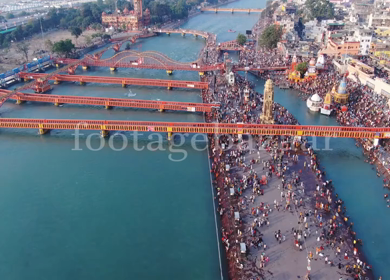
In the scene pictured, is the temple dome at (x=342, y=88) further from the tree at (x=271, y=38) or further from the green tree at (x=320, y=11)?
the green tree at (x=320, y=11)

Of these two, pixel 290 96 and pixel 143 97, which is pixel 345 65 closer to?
pixel 290 96

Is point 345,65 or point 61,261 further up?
point 345,65

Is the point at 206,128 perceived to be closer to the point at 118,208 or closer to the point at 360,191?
the point at 118,208

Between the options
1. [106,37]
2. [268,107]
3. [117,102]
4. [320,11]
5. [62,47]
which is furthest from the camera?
[320,11]

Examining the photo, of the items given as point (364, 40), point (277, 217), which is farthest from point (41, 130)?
point (364, 40)

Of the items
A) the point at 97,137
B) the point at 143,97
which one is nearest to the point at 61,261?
the point at 97,137

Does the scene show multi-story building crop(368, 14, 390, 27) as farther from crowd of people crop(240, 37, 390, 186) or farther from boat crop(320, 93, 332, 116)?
boat crop(320, 93, 332, 116)

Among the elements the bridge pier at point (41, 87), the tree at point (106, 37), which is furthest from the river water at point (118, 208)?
the tree at point (106, 37)
